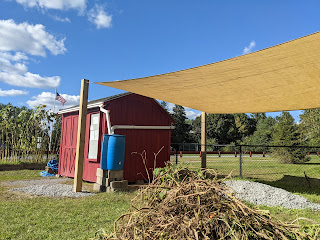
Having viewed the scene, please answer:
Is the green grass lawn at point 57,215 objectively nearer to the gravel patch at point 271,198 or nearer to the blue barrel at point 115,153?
the blue barrel at point 115,153

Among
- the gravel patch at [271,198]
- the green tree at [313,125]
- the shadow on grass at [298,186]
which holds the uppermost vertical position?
the green tree at [313,125]

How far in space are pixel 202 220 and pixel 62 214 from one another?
3928 mm

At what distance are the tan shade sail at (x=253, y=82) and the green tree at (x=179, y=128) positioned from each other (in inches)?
1089

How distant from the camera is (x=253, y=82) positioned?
13.8 feet

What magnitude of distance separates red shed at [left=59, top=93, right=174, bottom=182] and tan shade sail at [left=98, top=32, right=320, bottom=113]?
6.03 feet

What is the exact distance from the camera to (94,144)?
23.9 ft

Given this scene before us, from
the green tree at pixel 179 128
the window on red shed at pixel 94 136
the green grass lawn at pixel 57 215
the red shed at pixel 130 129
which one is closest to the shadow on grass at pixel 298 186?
the red shed at pixel 130 129

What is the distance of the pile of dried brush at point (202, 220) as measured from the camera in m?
0.62

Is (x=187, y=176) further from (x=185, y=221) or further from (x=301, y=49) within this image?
(x=301, y=49)

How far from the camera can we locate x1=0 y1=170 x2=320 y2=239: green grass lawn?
122 inches

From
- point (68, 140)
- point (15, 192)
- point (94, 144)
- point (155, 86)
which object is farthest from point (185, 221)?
point (68, 140)

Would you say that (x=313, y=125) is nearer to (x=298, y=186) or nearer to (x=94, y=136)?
(x=298, y=186)

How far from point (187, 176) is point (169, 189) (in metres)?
0.09

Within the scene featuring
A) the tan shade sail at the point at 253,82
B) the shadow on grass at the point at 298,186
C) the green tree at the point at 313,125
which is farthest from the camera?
the green tree at the point at 313,125
